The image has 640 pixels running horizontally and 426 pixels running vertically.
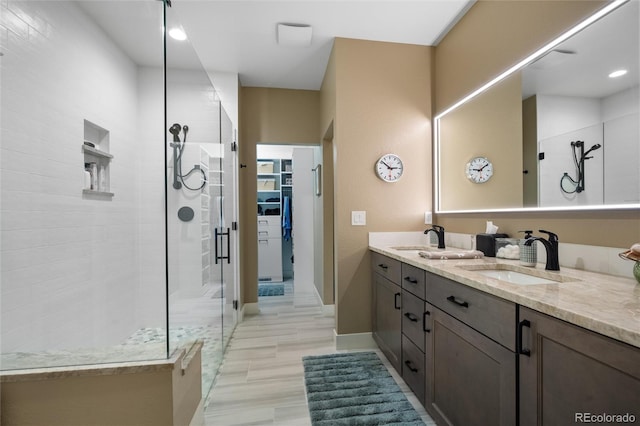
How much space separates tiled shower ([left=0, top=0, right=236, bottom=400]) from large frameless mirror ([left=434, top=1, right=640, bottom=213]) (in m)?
2.14

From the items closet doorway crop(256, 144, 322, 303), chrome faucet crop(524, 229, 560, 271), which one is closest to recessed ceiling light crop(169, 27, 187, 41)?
closet doorway crop(256, 144, 322, 303)

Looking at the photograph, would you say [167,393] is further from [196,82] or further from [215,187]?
[196,82]

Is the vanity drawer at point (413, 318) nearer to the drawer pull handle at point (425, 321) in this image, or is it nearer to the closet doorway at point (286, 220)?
the drawer pull handle at point (425, 321)

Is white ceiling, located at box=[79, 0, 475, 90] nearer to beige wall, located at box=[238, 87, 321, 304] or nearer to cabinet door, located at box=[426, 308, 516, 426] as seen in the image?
beige wall, located at box=[238, 87, 321, 304]

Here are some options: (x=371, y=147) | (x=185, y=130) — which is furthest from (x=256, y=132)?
(x=371, y=147)

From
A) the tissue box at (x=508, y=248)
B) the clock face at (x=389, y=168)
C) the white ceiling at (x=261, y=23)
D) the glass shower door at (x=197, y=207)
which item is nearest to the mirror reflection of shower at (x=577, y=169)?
the tissue box at (x=508, y=248)

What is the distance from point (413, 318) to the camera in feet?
5.59

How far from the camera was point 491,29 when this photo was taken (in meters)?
1.94

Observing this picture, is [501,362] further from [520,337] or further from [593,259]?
[593,259]

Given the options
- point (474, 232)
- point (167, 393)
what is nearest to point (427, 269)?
point (474, 232)

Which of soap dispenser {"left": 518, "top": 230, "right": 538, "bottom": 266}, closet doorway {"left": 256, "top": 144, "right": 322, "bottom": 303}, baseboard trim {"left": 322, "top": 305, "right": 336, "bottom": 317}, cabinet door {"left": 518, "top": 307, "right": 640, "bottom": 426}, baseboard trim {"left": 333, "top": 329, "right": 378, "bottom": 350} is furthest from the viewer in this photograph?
closet doorway {"left": 256, "top": 144, "right": 322, "bottom": 303}

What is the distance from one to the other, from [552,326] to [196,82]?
9.19 feet

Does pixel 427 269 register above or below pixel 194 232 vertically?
below

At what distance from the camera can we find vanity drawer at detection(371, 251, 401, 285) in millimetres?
1962
